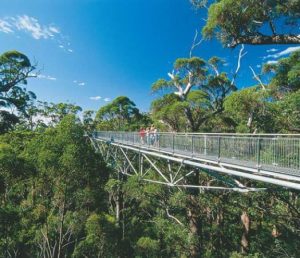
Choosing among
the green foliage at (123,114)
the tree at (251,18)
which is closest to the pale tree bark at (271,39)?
the tree at (251,18)

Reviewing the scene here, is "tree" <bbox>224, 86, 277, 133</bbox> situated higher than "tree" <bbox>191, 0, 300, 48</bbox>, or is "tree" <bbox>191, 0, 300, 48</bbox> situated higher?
"tree" <bbox>191, 0, 300, 48</bbox>

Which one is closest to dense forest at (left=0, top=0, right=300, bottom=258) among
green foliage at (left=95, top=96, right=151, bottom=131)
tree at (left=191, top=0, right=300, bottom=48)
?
tree at (left=191, top=0, right=300, bottom=48)

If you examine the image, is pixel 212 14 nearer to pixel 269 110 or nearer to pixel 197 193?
pixel 269 110

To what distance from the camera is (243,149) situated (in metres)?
7.90

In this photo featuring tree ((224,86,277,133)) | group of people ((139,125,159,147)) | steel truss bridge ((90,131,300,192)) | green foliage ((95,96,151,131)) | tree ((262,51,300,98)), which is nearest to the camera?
steel truss bridge ((90,131,300,192))

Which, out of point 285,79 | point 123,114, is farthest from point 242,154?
point 123,114

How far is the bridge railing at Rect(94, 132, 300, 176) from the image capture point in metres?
6.52

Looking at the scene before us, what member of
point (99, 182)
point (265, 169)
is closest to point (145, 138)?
point (99, 182)

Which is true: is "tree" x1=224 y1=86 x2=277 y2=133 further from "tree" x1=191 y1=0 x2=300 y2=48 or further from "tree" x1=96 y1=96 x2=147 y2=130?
"tree" x1=96 y1=96 x2=147 y2=130

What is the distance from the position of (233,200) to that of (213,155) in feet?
31.5

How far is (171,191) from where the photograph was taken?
2075 cm

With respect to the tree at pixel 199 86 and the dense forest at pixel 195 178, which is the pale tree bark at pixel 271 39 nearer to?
the dense forest at pixel 195 178

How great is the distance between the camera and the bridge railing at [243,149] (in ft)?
21.4

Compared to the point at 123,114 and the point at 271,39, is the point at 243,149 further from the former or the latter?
the point at 123,114
